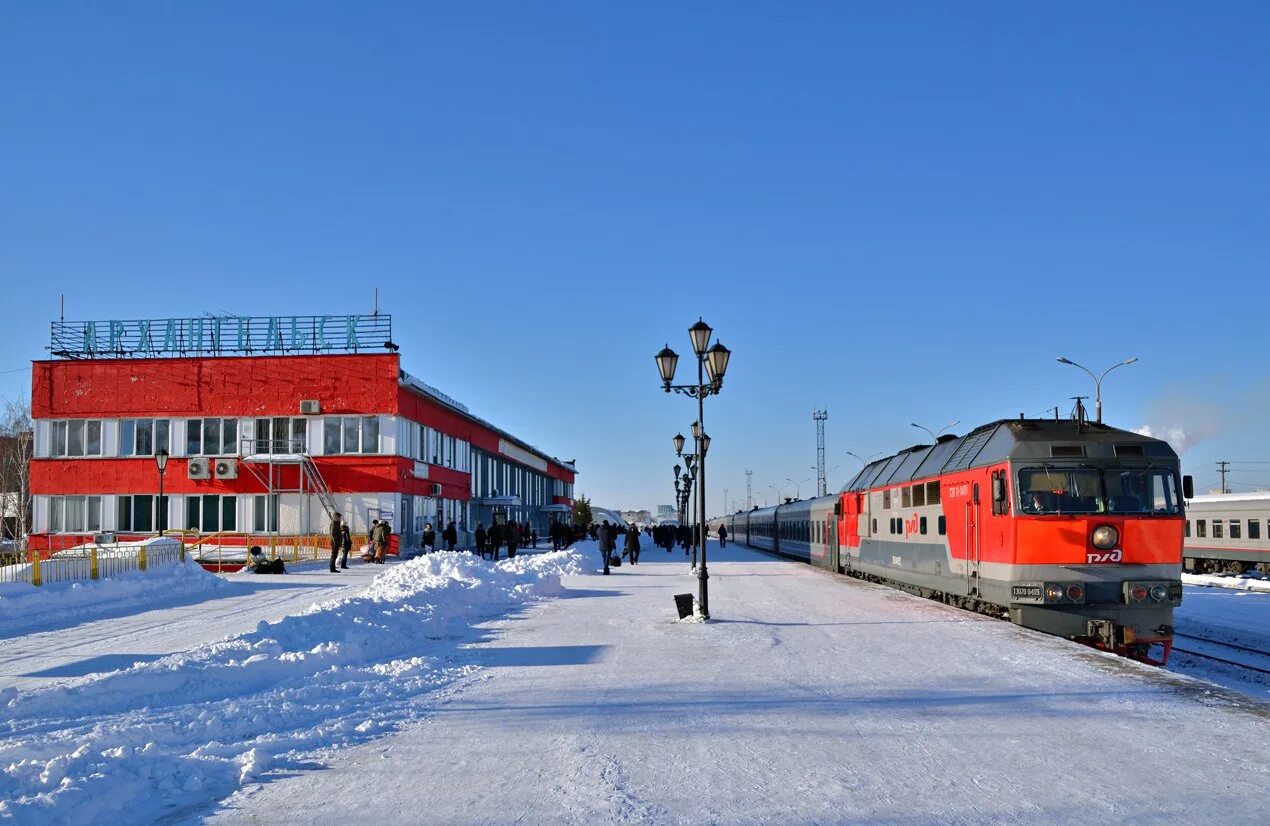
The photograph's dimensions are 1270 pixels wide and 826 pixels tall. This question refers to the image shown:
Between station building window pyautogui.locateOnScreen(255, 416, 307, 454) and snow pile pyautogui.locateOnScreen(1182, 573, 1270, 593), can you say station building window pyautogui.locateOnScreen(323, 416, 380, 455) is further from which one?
snow pile pyautogui.locateOnScreen(1182, 573, 1270, 593)

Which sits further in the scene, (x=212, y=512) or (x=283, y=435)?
(x=212, y=512)

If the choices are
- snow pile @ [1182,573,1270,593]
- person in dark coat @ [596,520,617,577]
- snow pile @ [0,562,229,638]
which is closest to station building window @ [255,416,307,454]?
person in dark coat @ [596,520,617,577]

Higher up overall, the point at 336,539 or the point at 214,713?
the point at 336,539

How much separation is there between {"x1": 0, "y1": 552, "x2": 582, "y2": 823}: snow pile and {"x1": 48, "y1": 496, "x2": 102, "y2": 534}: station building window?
3147cm

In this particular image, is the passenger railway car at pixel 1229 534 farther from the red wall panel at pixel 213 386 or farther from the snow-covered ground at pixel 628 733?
the red wall panel at pixel 213 386

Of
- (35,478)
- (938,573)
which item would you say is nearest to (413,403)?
(35,478)

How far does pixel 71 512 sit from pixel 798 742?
41253 millimetres

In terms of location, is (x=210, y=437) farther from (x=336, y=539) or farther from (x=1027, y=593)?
(x=1027, y=593)

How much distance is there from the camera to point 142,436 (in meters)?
40.5

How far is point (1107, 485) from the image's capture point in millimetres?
14477

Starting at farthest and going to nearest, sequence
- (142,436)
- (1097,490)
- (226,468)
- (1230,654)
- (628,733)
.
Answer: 1. (142,436)
2. (226,468)
3. (1230,654)
4. (1097,490)
5. (628,733)

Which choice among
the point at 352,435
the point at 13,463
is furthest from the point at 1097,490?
the point at 13,463

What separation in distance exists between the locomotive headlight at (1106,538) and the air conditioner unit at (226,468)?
110 feet

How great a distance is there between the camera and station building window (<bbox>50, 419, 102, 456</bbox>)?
1601 inches
